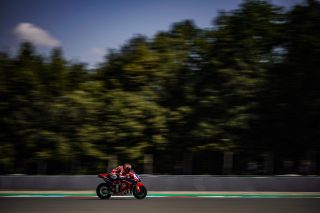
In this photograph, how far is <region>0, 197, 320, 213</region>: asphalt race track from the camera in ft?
48.3

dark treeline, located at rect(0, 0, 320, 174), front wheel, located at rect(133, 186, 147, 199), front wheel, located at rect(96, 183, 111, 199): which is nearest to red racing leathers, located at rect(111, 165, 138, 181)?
front wheel, located at rect(133, 186, 147, 199)

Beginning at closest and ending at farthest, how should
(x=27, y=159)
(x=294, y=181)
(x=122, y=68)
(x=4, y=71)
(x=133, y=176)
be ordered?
(x=133, y=176)
(x=294, y=181)
(x=27, y=159)
(x=4, y=71)
(x=122, y=68)

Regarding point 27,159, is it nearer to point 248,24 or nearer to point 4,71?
point 4,71

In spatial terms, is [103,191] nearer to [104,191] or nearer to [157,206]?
[104,191]

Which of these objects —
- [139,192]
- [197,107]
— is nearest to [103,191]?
[139,192]

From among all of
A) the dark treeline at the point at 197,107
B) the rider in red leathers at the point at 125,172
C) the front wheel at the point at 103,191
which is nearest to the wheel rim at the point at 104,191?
the front wheel at the point at 103,191

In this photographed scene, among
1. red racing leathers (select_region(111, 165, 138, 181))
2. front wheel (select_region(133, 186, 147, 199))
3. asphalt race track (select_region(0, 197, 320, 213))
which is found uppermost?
red racing leathers (select_region(111, 165, 138, 181))

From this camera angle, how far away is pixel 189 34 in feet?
115

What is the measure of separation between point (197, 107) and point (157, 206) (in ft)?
51.7

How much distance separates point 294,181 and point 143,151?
1111cm

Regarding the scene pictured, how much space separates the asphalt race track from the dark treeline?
11.3m

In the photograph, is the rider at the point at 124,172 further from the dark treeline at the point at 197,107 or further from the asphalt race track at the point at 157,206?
the dark treeline at the point at 197,107

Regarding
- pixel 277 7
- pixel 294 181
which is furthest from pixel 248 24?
pixel 294 181

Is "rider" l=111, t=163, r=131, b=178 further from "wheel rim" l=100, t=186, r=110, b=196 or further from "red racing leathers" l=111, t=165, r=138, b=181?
"wheel rim" l=100, t=186, r=110, b=196
